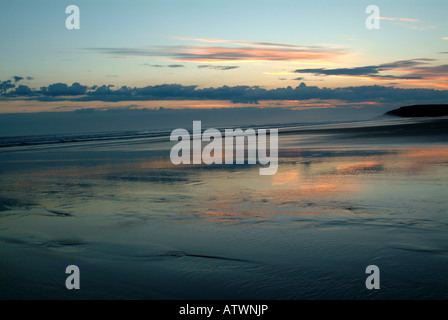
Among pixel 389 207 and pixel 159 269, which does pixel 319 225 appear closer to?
pixel 389 207

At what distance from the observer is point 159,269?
4766mm

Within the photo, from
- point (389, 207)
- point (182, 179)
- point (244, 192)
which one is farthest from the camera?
point (182, 179)

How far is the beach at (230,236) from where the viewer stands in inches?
168

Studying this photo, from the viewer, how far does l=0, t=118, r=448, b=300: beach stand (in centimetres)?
427

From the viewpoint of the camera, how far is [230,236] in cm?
592

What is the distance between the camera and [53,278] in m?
4.59

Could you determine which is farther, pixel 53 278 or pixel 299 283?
A: pixel 53 278

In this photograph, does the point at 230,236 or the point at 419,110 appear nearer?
the point at 230,236

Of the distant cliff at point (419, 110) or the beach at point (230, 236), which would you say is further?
the distant cliff at point (419, 110)

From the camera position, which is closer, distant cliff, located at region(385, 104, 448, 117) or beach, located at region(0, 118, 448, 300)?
beach, located at region(0, 118, 448, 300)

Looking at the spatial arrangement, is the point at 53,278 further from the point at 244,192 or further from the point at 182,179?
the point at 182,179
